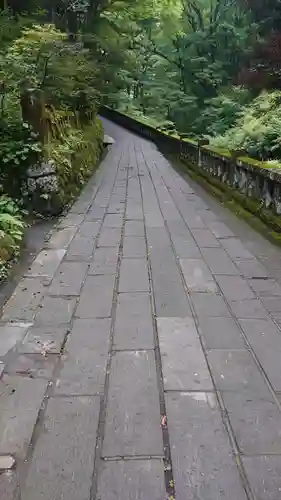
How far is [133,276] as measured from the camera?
4.02 metres

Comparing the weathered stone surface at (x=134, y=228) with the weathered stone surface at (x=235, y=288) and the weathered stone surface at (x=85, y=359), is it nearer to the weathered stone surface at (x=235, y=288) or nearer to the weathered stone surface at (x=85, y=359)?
the weathered stone surface at (x=235, y=288)

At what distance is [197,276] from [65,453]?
2.37 metres

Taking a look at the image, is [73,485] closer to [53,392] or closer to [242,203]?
[53,392]

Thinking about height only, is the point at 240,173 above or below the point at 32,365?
above

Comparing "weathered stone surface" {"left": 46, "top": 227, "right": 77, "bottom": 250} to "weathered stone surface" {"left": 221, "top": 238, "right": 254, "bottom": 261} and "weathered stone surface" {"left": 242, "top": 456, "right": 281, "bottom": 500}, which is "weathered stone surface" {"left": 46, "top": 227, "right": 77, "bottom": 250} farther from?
"weathered stone surface" {"left": 242, "top": 456, "right": 281, "bottom": 500}

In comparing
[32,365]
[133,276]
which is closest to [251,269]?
[133,276]

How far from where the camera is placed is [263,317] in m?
3.17

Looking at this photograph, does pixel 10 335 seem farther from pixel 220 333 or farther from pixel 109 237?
pixel 109 237

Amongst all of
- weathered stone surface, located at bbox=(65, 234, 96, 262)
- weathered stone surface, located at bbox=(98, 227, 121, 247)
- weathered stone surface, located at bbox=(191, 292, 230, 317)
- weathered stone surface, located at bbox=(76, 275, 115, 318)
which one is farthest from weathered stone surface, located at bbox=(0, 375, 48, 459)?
weathered stone surface, located at bbox=(98, 227, 121, 247)

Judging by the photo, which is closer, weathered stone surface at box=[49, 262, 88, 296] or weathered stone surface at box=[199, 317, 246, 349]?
weathered stone surface at box=[199, 317, 246, 349]

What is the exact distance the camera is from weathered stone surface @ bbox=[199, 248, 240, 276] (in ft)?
13.6

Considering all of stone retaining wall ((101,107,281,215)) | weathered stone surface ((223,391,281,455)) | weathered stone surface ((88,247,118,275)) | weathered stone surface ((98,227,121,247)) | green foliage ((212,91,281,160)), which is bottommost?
weathered stone surface ((98,227,121,247))

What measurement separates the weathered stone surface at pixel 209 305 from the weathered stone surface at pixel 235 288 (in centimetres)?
11

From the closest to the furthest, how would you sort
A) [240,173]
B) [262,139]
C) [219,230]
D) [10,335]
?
[10,335]
[219,230]
[240,173]
[262,139]
